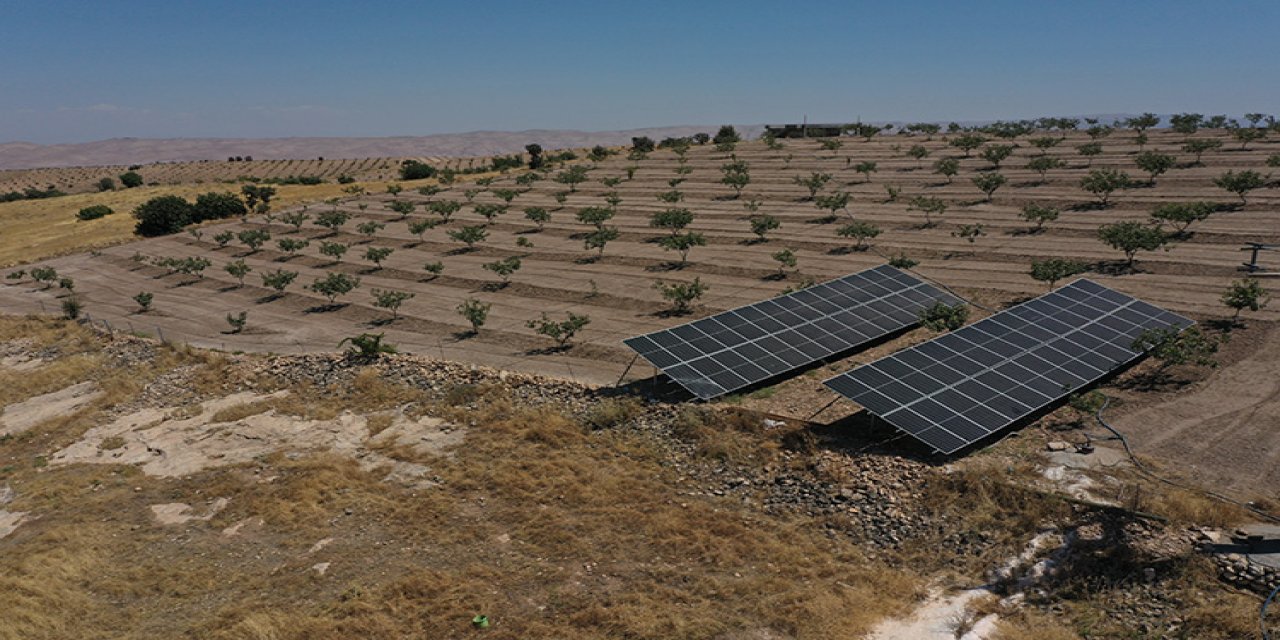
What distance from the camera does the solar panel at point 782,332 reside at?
28.6 meters

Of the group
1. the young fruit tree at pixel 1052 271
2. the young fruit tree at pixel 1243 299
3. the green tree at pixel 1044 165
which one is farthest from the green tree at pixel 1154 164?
the young fruit tree at pixel 1243 299

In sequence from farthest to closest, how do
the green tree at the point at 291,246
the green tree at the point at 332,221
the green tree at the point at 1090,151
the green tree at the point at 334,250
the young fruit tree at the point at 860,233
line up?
the green tree at the point at 1090,151 < the green tree at the point at 332,221 < the green tree at the point at 291,246 < the green tree at the point at 334,250 < the young fruit tree at the point at 860,233

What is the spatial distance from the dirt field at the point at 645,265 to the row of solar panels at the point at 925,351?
5.52 feet

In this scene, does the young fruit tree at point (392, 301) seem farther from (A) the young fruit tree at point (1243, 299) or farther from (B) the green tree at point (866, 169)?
(B) the green tree at point (866, 169)

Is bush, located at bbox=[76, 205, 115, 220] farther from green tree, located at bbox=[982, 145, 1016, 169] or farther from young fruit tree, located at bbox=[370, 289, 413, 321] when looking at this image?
green tree, located at bbox=[982, 145, 1016, 169]

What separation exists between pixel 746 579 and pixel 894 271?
26.1 meters

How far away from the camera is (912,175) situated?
3260 inches

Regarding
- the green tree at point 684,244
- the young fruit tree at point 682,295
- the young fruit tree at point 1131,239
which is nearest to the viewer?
the young fruit tree at point 682,295

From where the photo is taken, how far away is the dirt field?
39.7 m

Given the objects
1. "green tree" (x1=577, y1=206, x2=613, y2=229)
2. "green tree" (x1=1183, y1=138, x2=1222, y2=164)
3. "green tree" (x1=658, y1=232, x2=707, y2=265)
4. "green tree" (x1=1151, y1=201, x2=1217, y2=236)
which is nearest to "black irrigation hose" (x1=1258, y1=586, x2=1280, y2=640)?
"green tree" (x1=658, y1=232, x2=707, y2=265)

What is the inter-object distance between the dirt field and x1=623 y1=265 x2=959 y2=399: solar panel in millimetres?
1233

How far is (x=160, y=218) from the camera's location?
85.2 metres

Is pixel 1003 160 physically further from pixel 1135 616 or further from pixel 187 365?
pixel 187 365

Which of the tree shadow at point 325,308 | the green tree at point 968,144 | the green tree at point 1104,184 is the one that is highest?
the green tree at point 968,144
